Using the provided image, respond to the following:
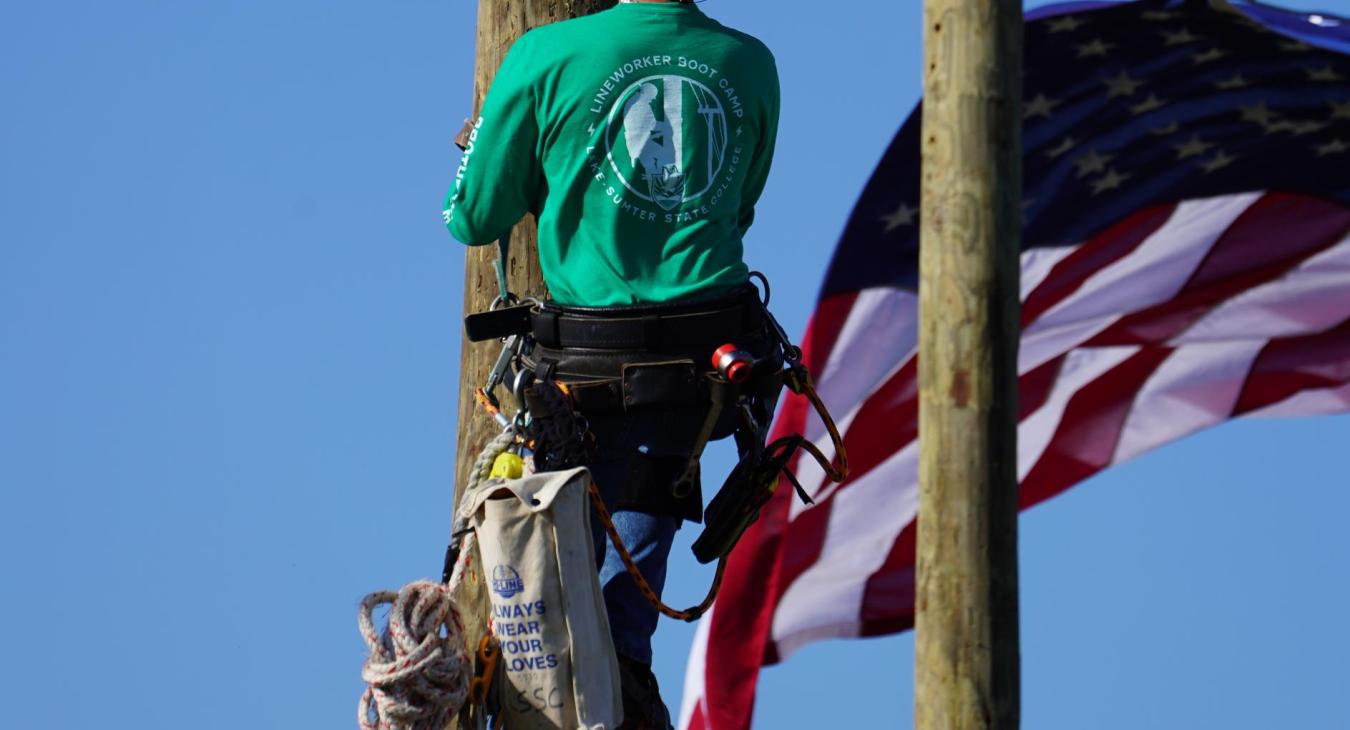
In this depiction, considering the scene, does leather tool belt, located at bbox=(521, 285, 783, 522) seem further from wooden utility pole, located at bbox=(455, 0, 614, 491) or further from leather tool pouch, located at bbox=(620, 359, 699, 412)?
wooden utility pole, located at bbox=(455, 0, 614, 491)

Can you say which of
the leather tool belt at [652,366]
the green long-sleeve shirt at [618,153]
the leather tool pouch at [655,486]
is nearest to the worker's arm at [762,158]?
the green long-sleeve shirt at [618,153]

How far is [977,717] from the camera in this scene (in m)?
5.47

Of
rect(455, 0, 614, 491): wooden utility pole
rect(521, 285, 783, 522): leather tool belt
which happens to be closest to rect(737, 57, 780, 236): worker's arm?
rect(521, 285, 783, 522): leather tool belt

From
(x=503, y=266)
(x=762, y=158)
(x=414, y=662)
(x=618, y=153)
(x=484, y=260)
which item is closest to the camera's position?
(x=414, y=662)

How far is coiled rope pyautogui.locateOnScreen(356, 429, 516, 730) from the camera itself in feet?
19.5

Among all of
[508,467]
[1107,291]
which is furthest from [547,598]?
[1107,291]

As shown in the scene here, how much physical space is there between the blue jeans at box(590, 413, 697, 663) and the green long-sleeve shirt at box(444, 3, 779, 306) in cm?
31

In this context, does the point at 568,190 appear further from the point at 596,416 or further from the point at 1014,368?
the point at 1014,368

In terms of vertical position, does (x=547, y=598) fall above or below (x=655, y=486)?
below

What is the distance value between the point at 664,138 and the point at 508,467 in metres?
0.89

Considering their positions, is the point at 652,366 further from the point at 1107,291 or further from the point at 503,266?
the point at 1107,291

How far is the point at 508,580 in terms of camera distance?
19.6ft

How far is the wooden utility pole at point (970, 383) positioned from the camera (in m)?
5.49

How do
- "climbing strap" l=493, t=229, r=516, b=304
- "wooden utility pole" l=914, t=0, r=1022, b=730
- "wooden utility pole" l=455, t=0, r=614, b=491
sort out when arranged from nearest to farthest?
"wooden utility pole" l=914, t=0, r=1022, b=730, "climbing strap" l=493, t=229, r=516, b=304, "wooden utility pole" l=455, t=0, r=614, b=491
